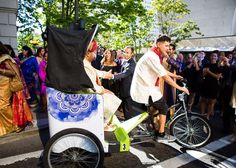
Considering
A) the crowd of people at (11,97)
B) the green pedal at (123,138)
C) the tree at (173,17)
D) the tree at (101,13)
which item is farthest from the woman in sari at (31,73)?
the tree at (173,17)

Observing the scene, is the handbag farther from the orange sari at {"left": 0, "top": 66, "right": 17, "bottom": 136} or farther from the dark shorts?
the dark shorts

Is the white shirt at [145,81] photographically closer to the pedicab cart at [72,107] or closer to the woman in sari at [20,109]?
the pedicab cart at [72,107]

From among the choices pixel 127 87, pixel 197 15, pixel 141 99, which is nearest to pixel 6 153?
pixel 141 99

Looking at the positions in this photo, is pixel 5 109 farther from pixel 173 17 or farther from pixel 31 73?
pixel 173 17

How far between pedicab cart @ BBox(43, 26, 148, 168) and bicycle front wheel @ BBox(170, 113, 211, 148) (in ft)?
5.66

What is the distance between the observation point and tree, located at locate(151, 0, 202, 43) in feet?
87.0

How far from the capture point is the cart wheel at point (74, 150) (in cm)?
371

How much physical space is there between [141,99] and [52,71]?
5.53ft

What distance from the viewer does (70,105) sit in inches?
151

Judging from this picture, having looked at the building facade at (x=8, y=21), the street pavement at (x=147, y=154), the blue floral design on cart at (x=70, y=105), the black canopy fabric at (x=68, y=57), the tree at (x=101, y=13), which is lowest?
the street pavement at (x=147, y=154)

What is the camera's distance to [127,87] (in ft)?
23.2

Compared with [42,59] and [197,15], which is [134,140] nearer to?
[42,59]

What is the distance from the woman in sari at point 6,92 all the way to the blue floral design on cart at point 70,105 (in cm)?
232

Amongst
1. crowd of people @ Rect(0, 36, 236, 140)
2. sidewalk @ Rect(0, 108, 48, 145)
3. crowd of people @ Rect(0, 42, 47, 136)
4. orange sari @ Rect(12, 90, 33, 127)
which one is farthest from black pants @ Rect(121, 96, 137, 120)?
orange sari @ Rect(12, 90, 33, 127)
